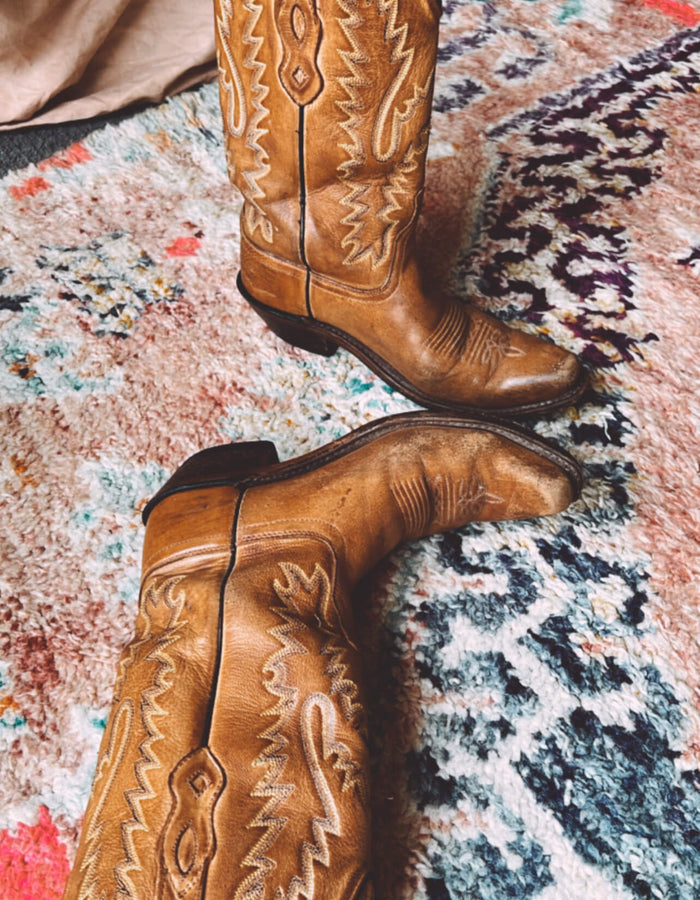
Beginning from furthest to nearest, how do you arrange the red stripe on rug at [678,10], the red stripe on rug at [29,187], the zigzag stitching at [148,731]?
the red stripe on rug at [678,10], the red stripe on rug at [29,187], the zigzag stitching at [148,731]

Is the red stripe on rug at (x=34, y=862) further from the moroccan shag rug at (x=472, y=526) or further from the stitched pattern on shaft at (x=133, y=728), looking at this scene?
the stitched pattern on shaft at (x=133, y=728)

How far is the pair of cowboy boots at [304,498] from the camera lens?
64 cm

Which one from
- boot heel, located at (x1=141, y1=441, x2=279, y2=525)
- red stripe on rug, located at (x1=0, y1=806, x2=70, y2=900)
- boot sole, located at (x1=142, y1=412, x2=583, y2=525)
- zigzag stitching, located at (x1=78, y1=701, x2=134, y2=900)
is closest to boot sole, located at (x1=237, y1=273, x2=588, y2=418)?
boot sole, located at (x1=142, y1=412, x2=583, y2=525)

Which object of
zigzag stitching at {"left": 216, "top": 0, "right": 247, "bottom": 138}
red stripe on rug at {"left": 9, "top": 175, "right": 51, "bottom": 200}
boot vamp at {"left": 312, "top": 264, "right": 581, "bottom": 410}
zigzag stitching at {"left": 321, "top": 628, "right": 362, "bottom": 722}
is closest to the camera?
zigzag stitching at {"left": 321, "top": 628, "right": 362, "bottom": 722}

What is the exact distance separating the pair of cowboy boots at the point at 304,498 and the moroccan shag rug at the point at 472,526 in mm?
108

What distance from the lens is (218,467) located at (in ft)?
3.06

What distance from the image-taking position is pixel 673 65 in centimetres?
173

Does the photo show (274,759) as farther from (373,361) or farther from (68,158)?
(68,158)

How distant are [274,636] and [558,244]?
0.95m

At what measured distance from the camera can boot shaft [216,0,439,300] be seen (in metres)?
0.78

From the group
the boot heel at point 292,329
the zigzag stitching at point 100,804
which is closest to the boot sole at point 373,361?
the boot heel at point 292,329

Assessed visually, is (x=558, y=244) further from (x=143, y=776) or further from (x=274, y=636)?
(x=143, y=776)

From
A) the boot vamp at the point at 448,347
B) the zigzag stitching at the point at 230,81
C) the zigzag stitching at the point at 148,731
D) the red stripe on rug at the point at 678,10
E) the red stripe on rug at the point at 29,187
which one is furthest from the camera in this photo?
the red stripe on rug at the point at 678,10

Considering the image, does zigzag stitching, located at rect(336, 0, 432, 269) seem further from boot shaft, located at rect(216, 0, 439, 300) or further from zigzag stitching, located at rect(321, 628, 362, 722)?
zigzag stitching, located at rect(321, 628, 362, 722)
